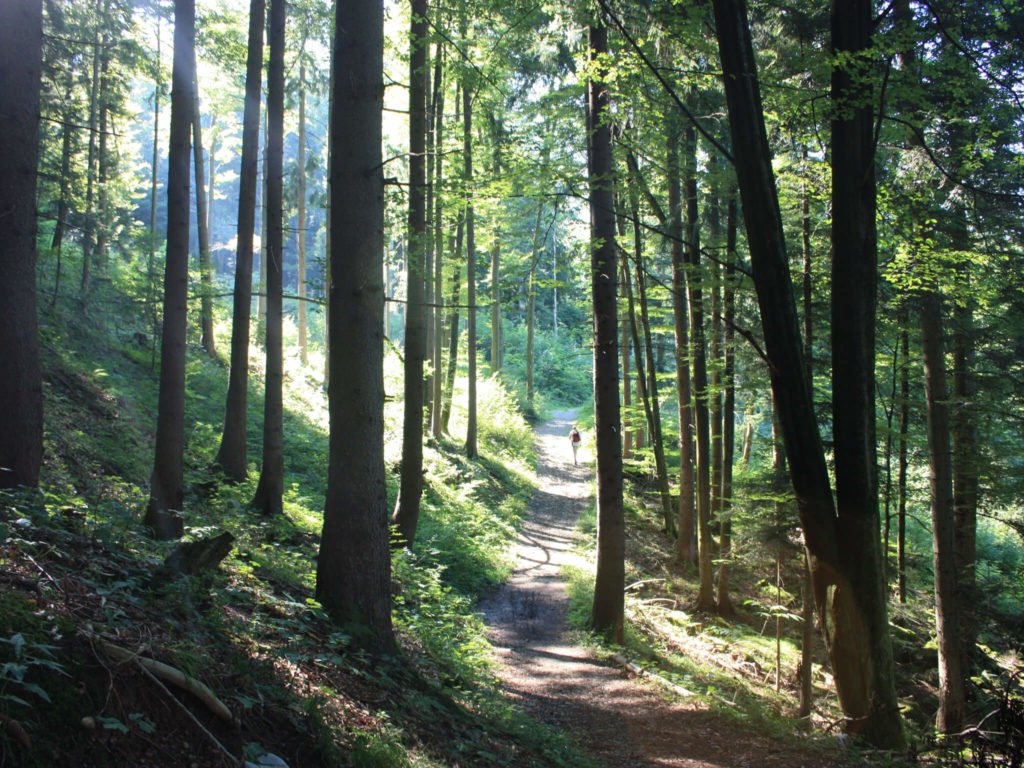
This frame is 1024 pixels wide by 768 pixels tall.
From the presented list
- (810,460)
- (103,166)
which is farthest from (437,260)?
(810,460)

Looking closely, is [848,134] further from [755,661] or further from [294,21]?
[294,21]

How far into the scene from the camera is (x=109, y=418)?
41.4 ft

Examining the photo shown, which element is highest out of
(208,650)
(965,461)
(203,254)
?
(203,254)

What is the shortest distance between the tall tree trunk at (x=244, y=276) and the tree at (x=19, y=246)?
5.01 meters

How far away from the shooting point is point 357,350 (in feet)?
19.2

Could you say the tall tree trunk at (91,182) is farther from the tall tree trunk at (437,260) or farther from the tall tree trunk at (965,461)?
the tall tree trunk at (965,461)

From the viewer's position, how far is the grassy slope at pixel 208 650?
2.83 m

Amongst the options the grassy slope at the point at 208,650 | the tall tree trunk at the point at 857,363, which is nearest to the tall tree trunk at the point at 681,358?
the grassy slope at the point at 208,650

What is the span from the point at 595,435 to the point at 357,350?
6.53 meters

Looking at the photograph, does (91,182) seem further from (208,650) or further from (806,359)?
(806,359)

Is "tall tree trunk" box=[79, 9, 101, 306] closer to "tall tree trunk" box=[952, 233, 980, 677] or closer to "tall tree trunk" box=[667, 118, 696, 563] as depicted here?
"tall tree trunk" box=[667, 118, 696, 563]

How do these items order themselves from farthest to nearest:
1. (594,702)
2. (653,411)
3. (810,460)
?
(653,411) < (594,702) < (810,460)

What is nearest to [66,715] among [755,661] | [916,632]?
[755,661]

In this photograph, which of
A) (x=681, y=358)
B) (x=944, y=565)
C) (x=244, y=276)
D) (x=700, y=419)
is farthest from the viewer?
(x=681, y=358)
